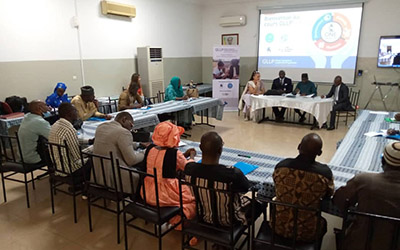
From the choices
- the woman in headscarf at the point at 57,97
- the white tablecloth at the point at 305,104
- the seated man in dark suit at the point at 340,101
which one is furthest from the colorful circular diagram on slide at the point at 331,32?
the woman in headscarf at the point at 57,97

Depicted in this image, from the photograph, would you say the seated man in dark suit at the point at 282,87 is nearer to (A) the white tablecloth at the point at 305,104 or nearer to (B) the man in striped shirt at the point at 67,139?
(A) the white tablecloth at the point at 305,104

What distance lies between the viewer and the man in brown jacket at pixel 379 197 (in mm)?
1372

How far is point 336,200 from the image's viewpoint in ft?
5.25

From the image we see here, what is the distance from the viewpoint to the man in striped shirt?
2.56 metres

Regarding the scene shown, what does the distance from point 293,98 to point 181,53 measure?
12.8 feet

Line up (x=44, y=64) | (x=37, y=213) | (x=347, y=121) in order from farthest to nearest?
1. (x=347, y=121)
2. (x=44, y=64)
3. (x=37, y=213)

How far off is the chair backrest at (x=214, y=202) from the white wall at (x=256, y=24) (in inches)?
277

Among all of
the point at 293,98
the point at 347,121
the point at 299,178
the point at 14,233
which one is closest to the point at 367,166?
the point at 299,178

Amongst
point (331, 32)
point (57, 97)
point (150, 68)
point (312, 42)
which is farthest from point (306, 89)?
point (57, 97)

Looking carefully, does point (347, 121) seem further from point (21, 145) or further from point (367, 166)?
point (21, 145)

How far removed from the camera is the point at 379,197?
1387 mm

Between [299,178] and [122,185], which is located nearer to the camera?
[299,178]

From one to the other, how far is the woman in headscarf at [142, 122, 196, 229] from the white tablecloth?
4.29 m

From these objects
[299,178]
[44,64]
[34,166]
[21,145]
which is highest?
[44,64]
